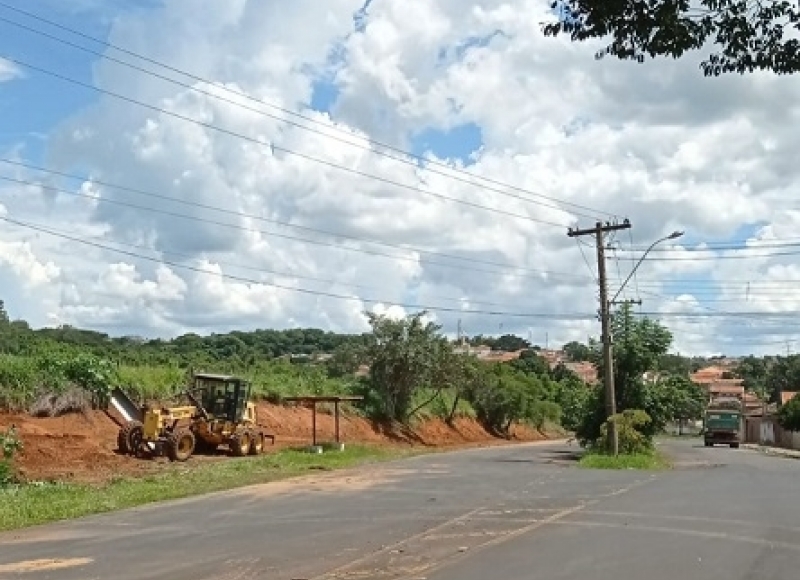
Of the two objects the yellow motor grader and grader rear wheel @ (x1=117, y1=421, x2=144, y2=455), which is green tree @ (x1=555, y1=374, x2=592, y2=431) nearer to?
the yellow motor grader

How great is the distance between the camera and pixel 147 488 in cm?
2677

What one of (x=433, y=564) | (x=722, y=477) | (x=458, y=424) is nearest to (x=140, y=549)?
(x=433, y=564)

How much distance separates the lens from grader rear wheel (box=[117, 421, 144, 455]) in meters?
34.6

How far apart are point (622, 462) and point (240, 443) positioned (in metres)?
15.1

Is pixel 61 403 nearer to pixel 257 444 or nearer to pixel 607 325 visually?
pixel 257 444

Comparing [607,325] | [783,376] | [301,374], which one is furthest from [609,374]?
[783,376]

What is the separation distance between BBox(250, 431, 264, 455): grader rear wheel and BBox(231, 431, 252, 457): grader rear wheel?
537 millimetres

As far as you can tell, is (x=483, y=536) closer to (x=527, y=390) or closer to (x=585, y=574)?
(x=585, y=574)

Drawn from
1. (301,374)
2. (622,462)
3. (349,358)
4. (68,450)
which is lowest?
(622,462)

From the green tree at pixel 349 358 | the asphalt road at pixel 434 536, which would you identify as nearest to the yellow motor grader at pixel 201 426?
the asphalt road at pixel 434 536

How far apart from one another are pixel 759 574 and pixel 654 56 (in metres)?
7.83

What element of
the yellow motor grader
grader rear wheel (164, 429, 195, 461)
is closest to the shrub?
the yellow motor grader

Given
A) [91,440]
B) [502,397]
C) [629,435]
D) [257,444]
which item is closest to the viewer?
[91,440]

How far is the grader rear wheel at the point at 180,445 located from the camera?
34.6m
